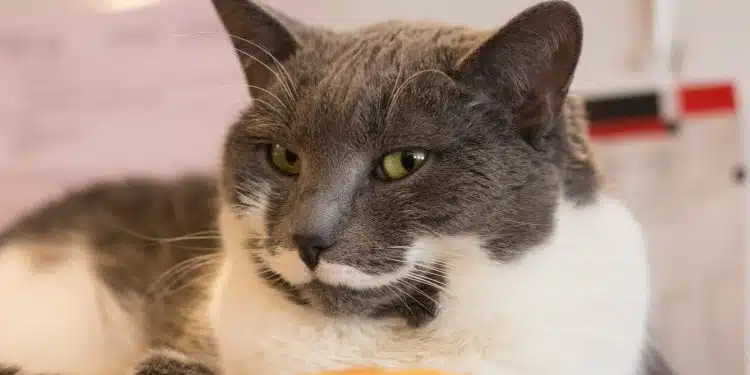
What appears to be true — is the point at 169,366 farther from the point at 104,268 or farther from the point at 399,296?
the point at 104,268

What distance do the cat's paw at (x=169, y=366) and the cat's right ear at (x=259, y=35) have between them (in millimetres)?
365

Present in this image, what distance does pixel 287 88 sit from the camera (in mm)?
926

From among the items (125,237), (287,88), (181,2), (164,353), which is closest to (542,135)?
(287,88)

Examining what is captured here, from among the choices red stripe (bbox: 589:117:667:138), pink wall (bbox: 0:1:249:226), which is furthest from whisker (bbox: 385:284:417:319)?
pink wall (bbox: 0:1:249:226)

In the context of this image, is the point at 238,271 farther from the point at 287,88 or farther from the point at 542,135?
the point at 542,135

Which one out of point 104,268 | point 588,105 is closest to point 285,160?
point 104,268

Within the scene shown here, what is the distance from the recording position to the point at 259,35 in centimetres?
99

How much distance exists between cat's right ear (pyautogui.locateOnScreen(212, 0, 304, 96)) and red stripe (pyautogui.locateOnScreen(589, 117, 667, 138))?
0.84m

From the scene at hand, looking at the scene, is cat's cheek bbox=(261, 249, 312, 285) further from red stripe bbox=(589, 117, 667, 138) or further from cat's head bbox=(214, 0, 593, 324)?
red stripe bbox=(589, 117, 667, 138)

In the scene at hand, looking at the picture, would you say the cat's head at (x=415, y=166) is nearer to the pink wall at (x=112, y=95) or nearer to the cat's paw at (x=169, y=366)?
the cat's paw at (x=169, y=366)

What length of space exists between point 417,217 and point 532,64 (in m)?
0.21

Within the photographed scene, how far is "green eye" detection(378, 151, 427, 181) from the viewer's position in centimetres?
85

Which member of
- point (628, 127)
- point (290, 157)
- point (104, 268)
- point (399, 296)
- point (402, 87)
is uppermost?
point (402, 87)

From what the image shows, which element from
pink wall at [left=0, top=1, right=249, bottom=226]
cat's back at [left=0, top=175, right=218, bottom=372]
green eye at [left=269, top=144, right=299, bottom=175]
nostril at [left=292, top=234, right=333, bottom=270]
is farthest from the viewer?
pink wall at [left=0, top=1, right=249, bottom=226]
